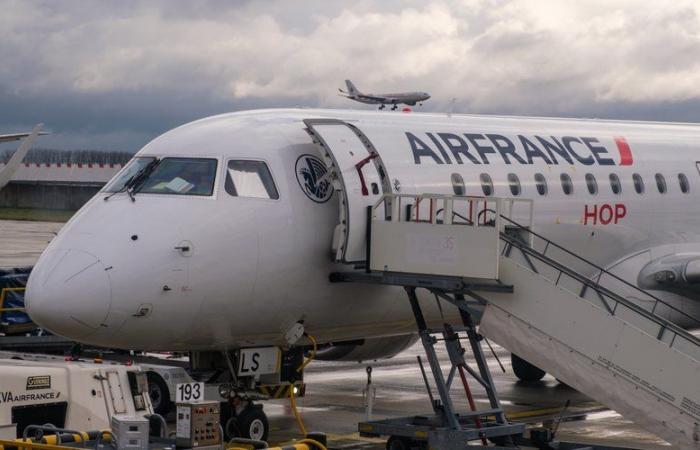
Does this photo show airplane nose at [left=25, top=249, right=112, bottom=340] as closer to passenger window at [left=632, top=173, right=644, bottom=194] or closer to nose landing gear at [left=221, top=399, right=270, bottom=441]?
nose landing gear at [left=221, top=399, right=270, bottom=441]

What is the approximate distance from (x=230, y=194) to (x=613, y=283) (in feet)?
21.7

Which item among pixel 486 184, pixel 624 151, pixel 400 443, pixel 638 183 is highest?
pixel 624 151

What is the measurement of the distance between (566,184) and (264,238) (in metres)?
5.66

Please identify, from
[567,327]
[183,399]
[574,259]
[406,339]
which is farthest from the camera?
[406,339]

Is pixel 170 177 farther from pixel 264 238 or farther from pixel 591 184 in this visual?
pixel 591 184

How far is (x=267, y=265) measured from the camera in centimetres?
1586

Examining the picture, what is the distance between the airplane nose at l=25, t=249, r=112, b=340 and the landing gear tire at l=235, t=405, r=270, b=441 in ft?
8.71

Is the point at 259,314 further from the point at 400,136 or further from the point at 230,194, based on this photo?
the point at 400,136

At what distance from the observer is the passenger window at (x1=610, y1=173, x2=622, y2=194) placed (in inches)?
801

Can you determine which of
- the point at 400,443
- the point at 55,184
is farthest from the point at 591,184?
the point at 55,184

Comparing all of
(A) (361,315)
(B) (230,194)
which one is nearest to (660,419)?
(A) (361,315)

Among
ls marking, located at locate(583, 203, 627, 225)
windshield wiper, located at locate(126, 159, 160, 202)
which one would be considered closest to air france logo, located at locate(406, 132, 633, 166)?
ls marking, located at locate(583, 203, 627, 225)

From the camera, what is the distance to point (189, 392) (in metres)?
14.0

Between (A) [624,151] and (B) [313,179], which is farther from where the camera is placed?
(A) [624,151]
